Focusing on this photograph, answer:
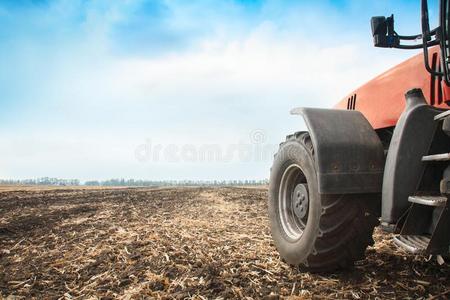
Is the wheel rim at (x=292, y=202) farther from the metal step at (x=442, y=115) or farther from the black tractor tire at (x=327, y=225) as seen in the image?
the metal step at (x=442, y=115)

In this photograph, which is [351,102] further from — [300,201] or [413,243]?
[413,243]

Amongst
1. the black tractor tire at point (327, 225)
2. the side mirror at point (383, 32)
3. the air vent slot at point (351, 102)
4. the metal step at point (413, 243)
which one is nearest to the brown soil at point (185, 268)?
the black tractor tire at point (327, 225)

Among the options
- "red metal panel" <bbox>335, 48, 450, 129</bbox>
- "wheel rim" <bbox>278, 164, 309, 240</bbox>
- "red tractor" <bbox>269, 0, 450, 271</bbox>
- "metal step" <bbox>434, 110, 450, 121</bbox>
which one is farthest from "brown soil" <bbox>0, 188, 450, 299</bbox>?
"red metal panel" <bbox>335, 48, 450, 129</bbox>

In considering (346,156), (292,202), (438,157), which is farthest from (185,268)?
(438,157)

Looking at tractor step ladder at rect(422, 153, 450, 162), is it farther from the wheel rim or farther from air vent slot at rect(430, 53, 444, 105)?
the wheel rim

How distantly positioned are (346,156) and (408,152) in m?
0.53

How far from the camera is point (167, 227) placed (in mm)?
7121

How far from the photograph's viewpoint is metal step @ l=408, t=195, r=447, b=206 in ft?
9.27

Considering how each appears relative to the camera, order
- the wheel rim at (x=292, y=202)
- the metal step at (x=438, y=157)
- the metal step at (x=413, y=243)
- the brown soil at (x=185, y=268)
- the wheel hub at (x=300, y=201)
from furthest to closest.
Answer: the wheel rim at (x=292, y=202)
the wheel hub at (x=300, y=201)
the brown soil at (x=185, y=268)
the metal step at (x=413, y=243)
the metal step at (x=438, y=157)

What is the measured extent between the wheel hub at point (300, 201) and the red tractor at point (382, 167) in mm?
11

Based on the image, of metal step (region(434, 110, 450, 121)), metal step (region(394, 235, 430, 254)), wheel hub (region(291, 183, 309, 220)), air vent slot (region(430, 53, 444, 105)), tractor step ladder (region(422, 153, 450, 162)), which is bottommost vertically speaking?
metal step (region(394, 235, 430, 254))

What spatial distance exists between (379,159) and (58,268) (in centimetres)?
386

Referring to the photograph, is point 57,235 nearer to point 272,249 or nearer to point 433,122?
point 272,249

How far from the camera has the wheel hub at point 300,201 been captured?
4.00 meters
